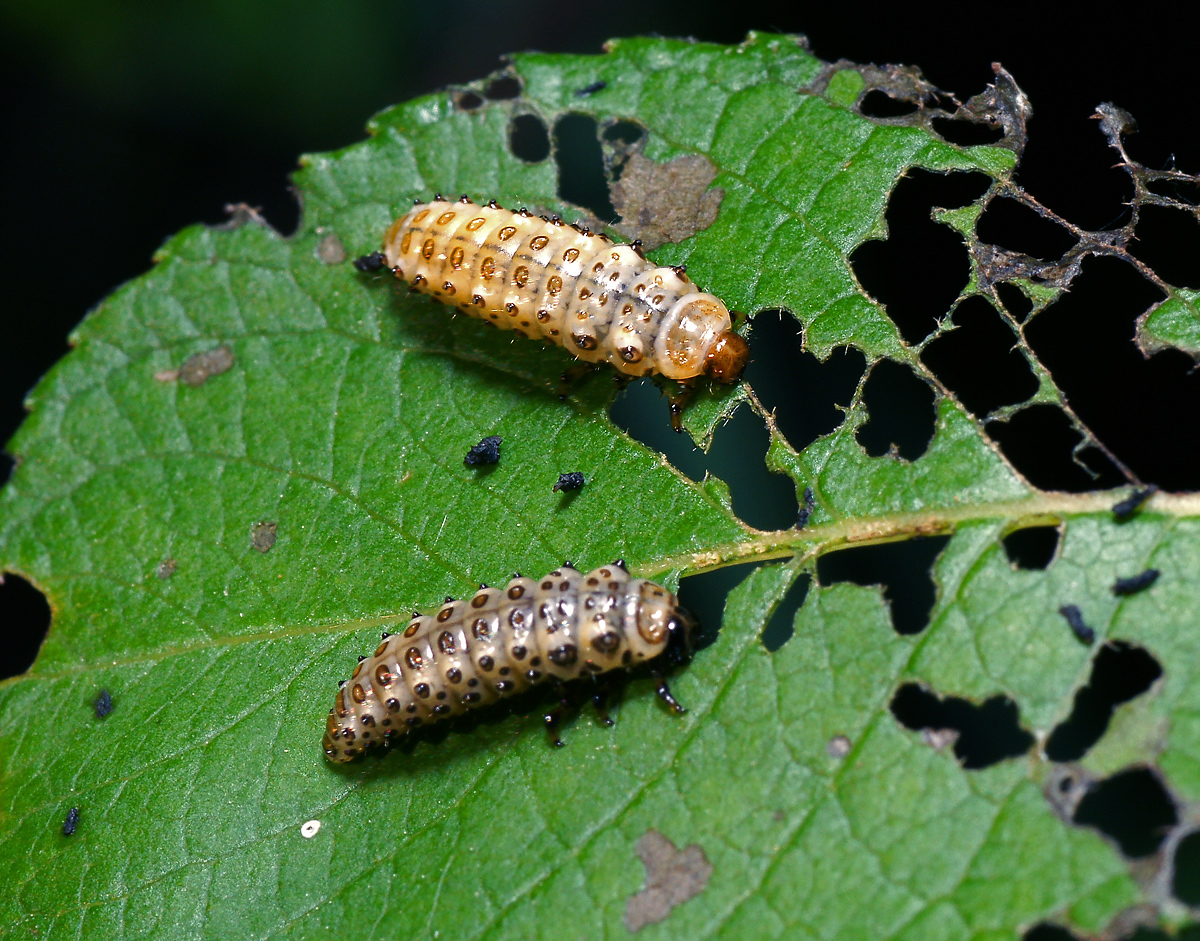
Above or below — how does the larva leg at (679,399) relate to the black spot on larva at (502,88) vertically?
below

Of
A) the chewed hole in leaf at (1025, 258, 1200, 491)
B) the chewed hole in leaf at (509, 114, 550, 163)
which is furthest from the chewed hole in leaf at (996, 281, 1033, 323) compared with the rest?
the chewed hole in leaf at (509, 114, 550, 163)

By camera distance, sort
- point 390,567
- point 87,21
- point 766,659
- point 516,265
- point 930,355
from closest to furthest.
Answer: point 766,659 → point 930,355 → point 390,567 → point 516,265 → point 87,21

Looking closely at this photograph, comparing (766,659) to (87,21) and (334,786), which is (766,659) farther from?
(87,21)

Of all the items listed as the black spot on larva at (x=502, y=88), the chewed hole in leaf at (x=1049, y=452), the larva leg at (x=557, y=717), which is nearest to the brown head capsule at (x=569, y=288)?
the black spot on larva at (x=502, y=88)

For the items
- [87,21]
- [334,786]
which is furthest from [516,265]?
[87,21]

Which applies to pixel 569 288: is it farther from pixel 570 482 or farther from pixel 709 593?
pixel 709 593

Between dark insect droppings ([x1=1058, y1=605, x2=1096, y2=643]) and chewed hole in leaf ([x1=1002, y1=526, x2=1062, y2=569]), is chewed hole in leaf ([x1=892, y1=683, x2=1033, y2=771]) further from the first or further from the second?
chewed hole in leaf ([x1=1002, y1=526, x2=1062, y2=569])

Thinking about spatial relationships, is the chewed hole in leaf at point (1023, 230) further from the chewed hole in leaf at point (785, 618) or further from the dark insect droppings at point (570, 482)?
the dark insect droppings at point (570, 482)
